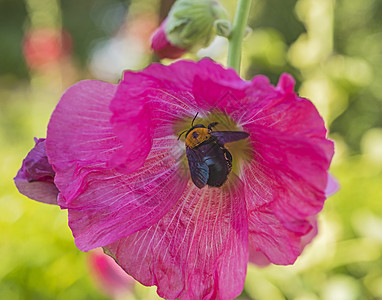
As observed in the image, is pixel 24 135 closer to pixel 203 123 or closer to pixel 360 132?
pixel 360 132

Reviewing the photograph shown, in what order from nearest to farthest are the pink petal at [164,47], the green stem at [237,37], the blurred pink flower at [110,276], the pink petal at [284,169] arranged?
the pink petal at [284,169]
the green stem at [237,37]
the pink petal at [164,47]
the blurred pink flower at [110,276]

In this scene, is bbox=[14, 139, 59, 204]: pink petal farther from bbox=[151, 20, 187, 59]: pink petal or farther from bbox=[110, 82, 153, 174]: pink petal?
bbox=[151, 20, 187, 59]: pink petal

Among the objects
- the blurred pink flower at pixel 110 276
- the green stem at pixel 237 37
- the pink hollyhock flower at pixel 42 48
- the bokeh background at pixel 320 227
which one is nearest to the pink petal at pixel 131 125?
the green stem at pixel 237 37

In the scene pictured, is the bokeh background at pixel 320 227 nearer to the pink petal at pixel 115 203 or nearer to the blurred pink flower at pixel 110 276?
the blurred pink flower at pixel 110 276

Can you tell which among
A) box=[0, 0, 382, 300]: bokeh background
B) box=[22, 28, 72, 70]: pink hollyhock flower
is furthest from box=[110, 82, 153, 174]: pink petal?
box=[22, 28, 72, 70]: pink hollyhock flower

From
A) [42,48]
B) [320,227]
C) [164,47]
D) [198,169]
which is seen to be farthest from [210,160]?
[42,48]

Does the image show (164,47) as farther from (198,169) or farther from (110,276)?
(110,276)
